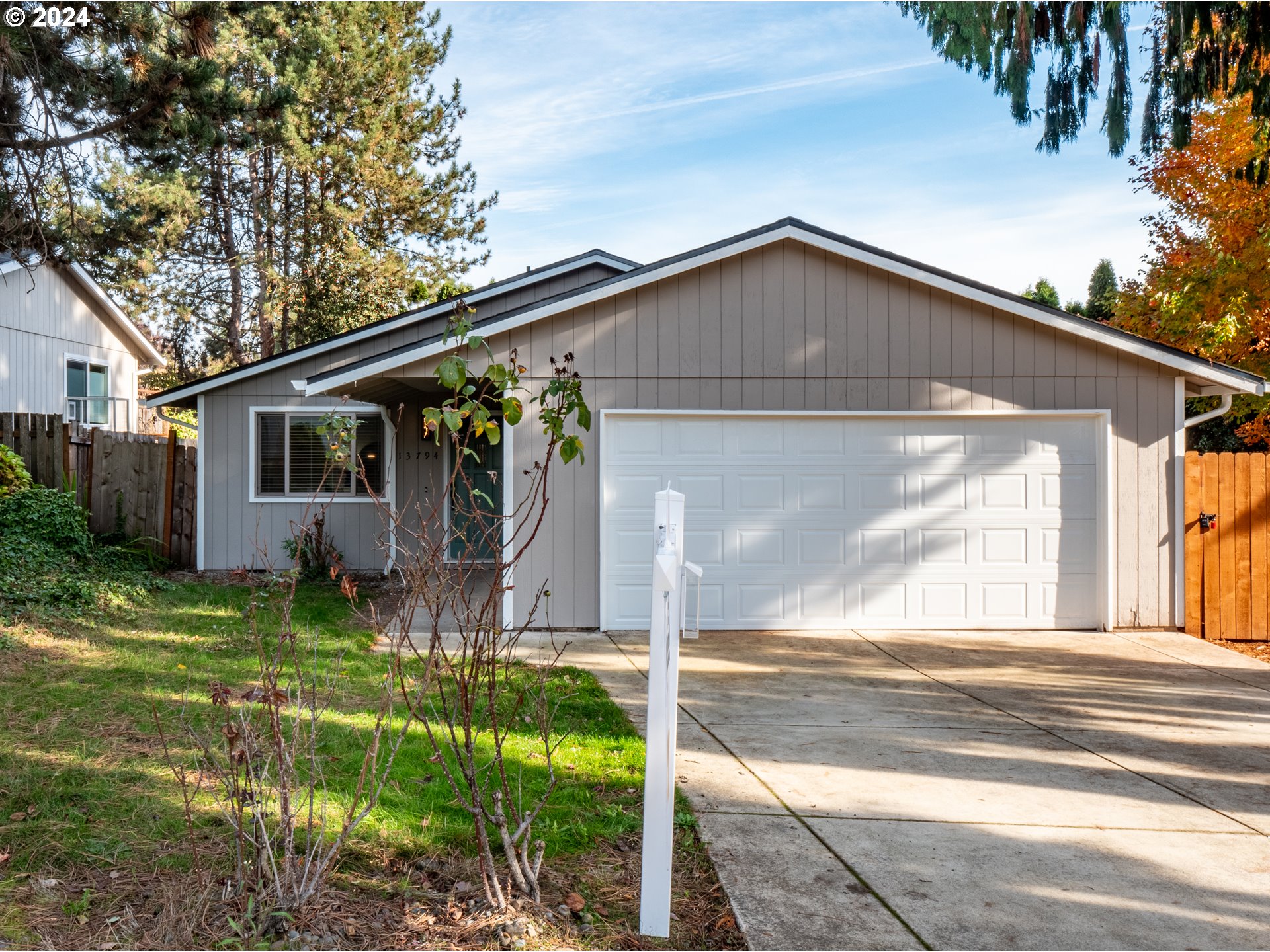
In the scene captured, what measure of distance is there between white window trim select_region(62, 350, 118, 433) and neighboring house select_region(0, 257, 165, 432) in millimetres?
16

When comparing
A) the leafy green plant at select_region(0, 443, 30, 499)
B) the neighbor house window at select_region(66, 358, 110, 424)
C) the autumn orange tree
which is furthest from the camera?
the neighbor house window at select_region(66, 358, 110, 424)

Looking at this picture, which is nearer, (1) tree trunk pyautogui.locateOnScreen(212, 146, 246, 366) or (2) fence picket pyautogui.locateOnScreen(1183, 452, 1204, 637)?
(2) fence picket pyautogui.locateOnScreen(1183, 452, 1204, 637)

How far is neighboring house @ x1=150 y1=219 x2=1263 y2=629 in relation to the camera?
30.0 ft

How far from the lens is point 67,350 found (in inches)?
664

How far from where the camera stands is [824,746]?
5.41m

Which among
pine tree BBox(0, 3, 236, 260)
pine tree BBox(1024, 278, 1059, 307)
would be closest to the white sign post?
pine tree BBox(0, 3, 236, 260)

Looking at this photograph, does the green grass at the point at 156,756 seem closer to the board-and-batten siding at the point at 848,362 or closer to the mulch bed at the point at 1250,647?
the board-and-batten siding at the point at 848,362

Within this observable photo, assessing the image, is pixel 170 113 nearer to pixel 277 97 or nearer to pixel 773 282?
pixel 277 97

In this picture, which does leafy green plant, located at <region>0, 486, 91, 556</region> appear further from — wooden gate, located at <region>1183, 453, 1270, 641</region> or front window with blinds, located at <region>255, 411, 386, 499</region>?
wooden gate, located at <region>1183, 453, 1270, 641</region>

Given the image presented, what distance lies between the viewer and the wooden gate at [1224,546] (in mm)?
9211

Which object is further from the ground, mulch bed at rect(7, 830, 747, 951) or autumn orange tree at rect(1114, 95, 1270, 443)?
autumn orange tree at rect(1114, 95, 1270, 443)

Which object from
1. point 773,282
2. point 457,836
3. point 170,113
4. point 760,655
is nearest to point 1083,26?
point 773,282

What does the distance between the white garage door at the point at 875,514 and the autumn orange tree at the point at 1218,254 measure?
5.24 meters

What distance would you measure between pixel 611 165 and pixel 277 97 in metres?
9.13
